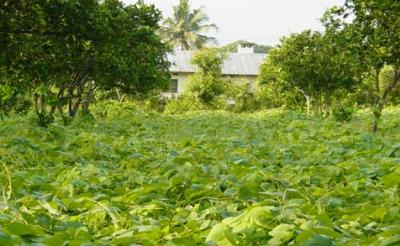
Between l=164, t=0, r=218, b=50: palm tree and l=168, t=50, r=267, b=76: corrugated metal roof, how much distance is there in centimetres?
436

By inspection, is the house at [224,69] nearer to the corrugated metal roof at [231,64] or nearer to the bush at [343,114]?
the corrugated metal roof at [231,64]

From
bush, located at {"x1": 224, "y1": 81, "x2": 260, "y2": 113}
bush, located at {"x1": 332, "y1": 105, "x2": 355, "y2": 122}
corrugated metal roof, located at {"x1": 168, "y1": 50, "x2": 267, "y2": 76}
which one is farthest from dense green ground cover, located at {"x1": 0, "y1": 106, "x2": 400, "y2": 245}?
corrugated metal roof, located at {"x1": 168, "y1": 50, "x2": 267, "y2": 76}

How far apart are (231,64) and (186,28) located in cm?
709

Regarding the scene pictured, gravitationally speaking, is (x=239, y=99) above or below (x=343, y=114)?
below

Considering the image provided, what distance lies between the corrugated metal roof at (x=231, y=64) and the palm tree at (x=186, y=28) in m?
4.36

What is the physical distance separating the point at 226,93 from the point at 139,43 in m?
23.7

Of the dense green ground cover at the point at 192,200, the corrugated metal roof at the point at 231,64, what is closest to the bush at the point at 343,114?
the dense green ground cover at the point at 192,200

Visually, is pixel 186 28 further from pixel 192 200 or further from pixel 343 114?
pixel 192 200

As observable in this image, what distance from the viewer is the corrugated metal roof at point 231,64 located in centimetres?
4750

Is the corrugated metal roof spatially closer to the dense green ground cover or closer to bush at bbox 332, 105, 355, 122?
bush at bbox 332, 105, 355, 122

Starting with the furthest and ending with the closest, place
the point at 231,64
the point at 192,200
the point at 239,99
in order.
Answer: the point at 231,64
the point at 239,99
the point at 192,200

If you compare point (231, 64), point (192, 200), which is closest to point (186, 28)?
point (231, 64)

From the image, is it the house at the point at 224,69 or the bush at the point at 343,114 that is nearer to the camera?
the bush at the point at 343,114

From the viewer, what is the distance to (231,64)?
49.5 meters
